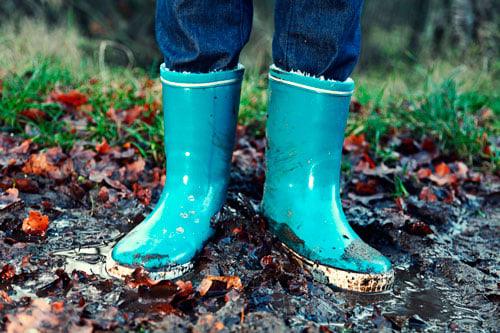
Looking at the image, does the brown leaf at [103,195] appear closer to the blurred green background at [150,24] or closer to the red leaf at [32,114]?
the red leaf at [32,114]

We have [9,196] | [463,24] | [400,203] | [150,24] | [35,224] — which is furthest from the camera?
[150,24]

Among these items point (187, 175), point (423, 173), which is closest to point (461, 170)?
point (423, 173)

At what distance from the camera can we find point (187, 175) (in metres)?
1.67

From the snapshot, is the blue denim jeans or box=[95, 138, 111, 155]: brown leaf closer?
the blue denim jeans

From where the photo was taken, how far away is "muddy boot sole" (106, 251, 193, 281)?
1.55 metres

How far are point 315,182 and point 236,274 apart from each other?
0.34 metres

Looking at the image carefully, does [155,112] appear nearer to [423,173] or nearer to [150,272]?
[423,173]

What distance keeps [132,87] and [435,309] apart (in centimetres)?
227

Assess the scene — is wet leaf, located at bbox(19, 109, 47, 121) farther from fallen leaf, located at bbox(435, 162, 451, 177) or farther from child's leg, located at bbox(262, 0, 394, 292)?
fallen leaf, located at bbox(435, 162, 451, 177)

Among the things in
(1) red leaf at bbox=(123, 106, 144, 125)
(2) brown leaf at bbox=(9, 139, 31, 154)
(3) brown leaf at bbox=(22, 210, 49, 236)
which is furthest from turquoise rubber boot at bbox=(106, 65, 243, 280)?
(1) red leaf at bbox=(123, 106, 144, 125)

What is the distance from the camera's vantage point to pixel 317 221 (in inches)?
66.0

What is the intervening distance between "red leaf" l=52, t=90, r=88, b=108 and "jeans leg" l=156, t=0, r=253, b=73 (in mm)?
1386

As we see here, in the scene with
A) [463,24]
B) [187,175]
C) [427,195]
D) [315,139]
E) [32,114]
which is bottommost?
[427,195]

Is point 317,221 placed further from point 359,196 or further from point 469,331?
point 359,196
